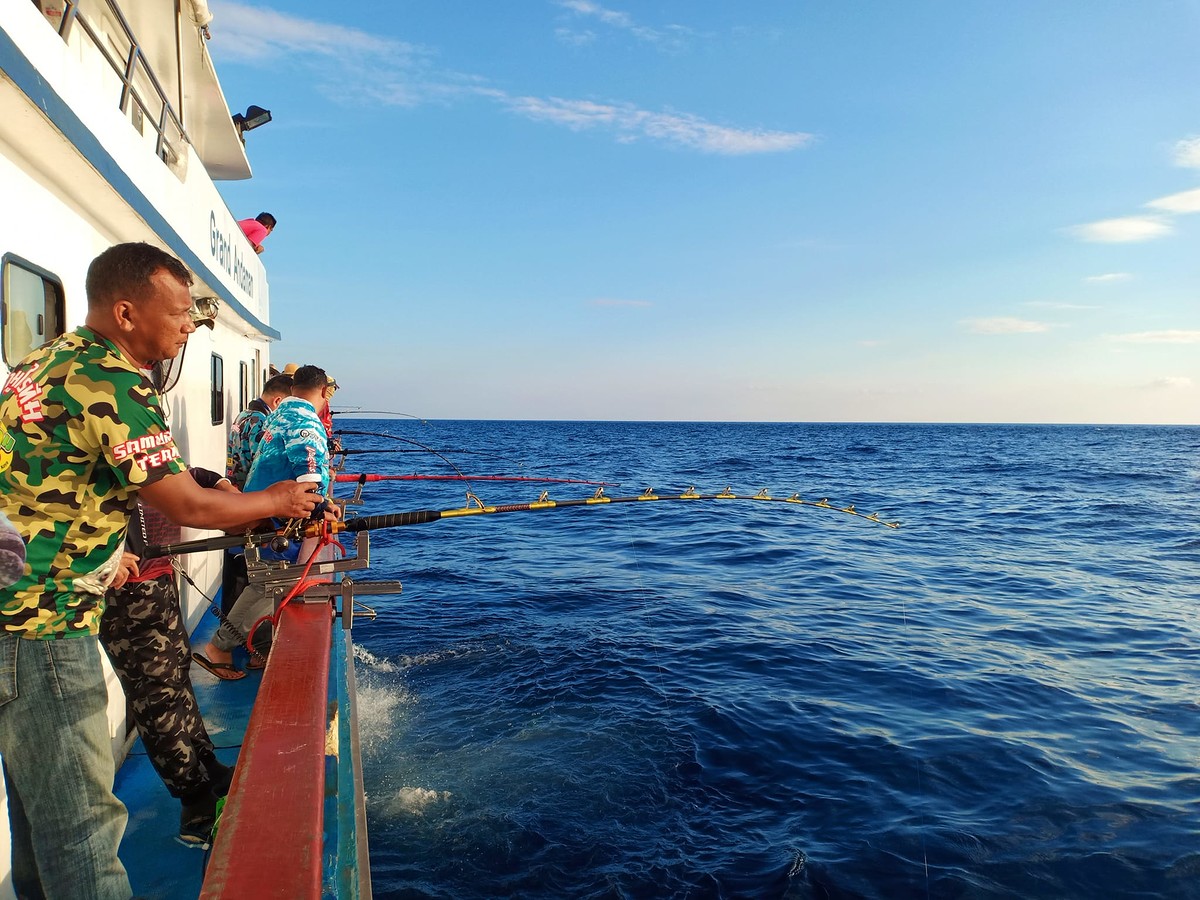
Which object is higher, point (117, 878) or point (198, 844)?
point (117, 878)

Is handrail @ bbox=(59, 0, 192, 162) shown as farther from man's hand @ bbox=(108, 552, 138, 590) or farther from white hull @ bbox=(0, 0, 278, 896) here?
man's hand @ bbox=(108, 552, 138, 590)

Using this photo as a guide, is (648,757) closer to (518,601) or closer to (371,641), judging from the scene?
(371,641)

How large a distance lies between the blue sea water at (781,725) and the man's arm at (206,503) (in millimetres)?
3089

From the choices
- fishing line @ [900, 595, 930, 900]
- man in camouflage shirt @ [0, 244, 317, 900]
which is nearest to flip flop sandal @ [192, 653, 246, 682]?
man in camouflage shirt @ [0, 244, 317, 900]

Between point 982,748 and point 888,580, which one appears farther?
point 888,580

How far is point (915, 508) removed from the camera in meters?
23.1

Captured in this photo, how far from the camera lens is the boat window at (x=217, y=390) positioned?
7.69 metres

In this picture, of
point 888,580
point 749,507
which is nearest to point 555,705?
point 888,580

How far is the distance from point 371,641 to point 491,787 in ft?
13.0

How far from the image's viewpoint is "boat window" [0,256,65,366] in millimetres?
2998

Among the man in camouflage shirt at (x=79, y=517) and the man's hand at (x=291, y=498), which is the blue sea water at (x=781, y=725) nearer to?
the man in camouflage shirt at (x=79, y=517)

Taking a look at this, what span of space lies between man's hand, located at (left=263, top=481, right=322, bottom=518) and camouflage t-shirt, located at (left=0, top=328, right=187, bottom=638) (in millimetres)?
371

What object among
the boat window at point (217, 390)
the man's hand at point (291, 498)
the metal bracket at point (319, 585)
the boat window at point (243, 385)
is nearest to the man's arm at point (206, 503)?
the man's hand at point (291, 498)

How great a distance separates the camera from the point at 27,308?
322 cm
